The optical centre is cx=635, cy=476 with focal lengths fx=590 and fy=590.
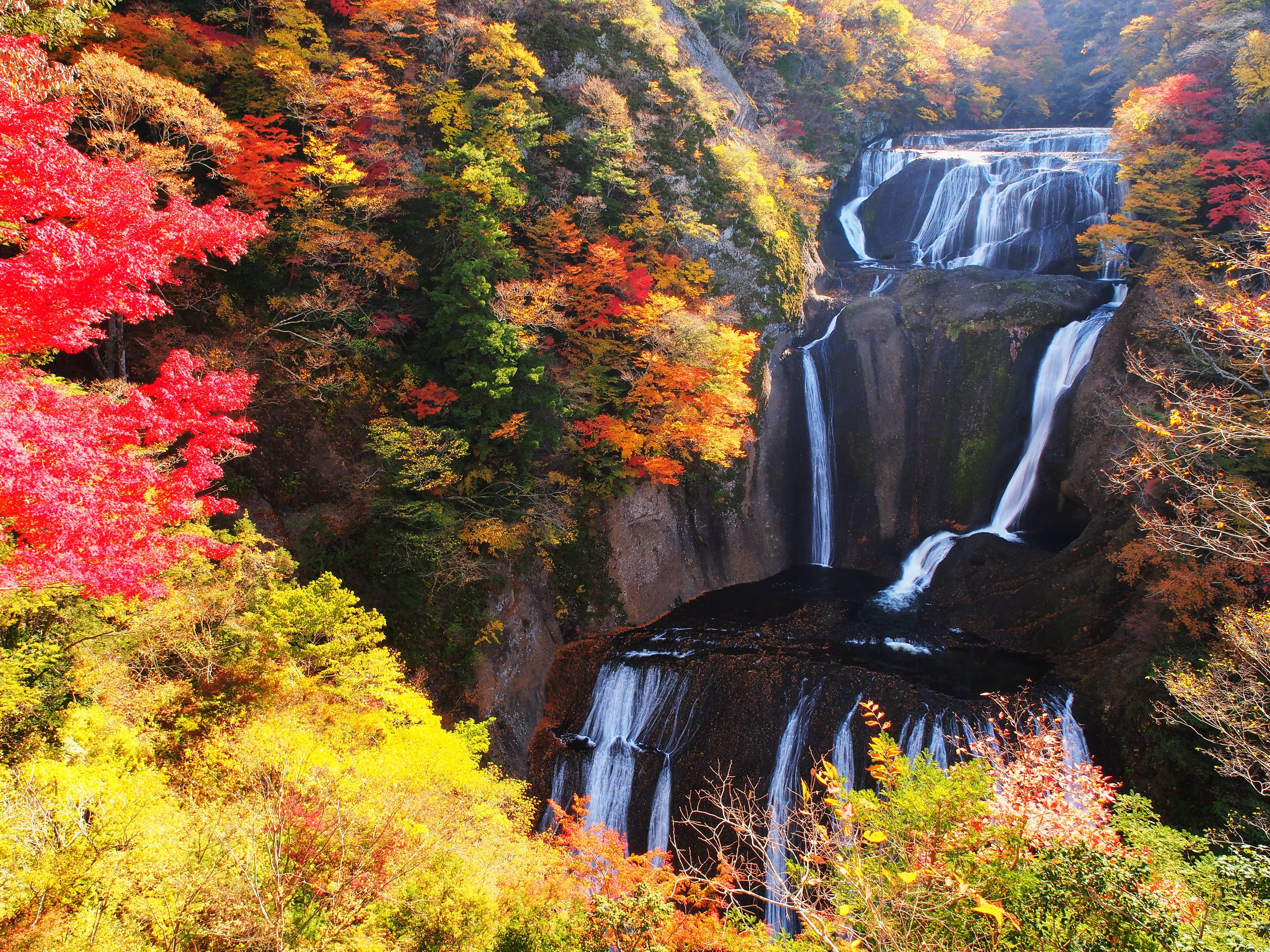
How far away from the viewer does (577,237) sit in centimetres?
1633

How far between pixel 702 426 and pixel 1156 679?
1138cm

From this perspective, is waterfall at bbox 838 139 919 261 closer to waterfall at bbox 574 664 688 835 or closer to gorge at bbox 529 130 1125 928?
gorge at bbox 529 130 1125 928

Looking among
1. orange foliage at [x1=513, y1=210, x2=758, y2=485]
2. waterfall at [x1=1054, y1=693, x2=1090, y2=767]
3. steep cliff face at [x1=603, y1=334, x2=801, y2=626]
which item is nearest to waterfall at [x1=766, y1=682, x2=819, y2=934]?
waterfall at [x1=1054, y1=693, x2=1090, y2=767]

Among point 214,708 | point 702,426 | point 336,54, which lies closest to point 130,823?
point 214,708

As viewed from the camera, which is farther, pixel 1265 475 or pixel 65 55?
pixel 1265 475

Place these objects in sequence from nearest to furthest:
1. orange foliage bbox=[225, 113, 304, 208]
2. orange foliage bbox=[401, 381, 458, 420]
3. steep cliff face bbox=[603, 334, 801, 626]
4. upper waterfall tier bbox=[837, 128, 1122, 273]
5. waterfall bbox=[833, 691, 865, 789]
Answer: orange foliage bbox=[225, 113, 304, 208]
waterfall bbox=[833, 691, 865, 789]
orange foliage bbox=[401, 381, 458, 420]
steep cliff face bbox=[603, 334, 801, 626]
upper waterfall tier bbox=[837, 128, 1122, 273]

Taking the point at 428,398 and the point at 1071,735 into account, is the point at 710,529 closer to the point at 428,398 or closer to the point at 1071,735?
the point at 428,398

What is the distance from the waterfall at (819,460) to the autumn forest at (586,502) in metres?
0.14

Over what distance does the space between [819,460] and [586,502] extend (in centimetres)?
992

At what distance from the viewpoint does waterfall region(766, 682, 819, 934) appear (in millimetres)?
11562

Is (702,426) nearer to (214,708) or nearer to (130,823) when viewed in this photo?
(214,708)

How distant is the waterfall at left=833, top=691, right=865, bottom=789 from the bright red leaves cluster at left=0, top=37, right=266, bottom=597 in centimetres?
1263

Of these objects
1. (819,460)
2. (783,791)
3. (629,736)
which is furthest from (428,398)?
(819,460)

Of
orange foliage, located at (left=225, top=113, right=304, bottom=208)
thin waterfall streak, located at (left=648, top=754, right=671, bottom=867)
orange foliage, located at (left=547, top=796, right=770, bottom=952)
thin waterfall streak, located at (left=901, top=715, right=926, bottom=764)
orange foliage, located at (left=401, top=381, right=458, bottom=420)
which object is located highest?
orange foliage, located at (left=225, top=113, right=304, bottom=208)
